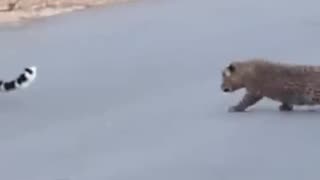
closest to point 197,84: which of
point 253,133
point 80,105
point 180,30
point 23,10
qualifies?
point 80,105

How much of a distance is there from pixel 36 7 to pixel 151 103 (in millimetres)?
9491

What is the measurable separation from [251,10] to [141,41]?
145 inches

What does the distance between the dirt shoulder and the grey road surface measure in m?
0.91

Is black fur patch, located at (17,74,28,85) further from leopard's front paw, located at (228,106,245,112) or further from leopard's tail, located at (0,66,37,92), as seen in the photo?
leopard's front paw, located at (228,106,245,112)

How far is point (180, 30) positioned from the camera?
57.9 ft

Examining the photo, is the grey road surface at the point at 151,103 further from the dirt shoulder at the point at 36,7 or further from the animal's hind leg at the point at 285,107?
the dirt shoulder at the point at 36,7

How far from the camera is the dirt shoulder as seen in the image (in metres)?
19.9

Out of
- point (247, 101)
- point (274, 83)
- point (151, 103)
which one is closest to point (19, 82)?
point (151, 103)

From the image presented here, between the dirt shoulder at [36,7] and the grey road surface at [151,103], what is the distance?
2.97ft

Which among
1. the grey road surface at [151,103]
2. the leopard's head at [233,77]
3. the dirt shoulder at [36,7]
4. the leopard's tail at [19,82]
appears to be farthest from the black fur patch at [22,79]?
the dirt shoulder at [36,7]

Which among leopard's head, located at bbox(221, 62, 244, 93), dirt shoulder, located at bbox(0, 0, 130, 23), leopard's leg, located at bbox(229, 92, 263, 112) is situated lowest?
dirt shoulder, located at bbox(0, 0, 130, 23)

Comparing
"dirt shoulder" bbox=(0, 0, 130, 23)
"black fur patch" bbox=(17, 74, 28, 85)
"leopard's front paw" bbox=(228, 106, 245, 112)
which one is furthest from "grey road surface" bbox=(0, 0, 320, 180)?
"dirt shoulder" bbox=(0, 0, 130, 23)

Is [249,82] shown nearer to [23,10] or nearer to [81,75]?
[81,75]

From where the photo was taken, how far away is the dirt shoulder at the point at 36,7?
19938mm
